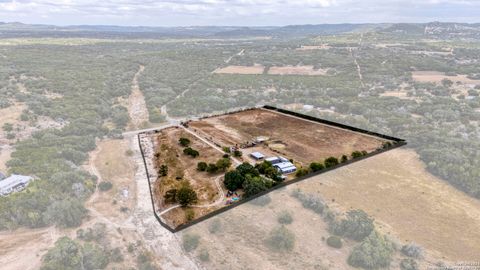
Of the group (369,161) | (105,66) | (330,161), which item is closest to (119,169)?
(330,161)

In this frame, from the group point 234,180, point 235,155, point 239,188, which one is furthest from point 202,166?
point 239,188

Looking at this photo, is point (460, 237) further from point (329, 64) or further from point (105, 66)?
point (105, 66)

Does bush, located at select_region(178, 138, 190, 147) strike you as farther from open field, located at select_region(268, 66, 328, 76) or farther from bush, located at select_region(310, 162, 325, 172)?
open field, located at select_region(268, 66, 328, 76)

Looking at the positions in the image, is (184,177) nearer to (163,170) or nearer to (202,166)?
(202,166)

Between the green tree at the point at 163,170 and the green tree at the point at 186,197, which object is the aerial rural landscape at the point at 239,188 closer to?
the green tree at the point at 186,197

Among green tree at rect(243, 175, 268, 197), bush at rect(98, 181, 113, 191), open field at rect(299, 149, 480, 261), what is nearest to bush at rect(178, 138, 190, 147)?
green tree at rect(243, 175, 268, 197)

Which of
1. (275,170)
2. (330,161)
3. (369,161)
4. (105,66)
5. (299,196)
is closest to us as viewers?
(275,170)

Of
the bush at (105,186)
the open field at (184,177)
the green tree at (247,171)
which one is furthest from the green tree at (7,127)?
the green tree at (247,171)
